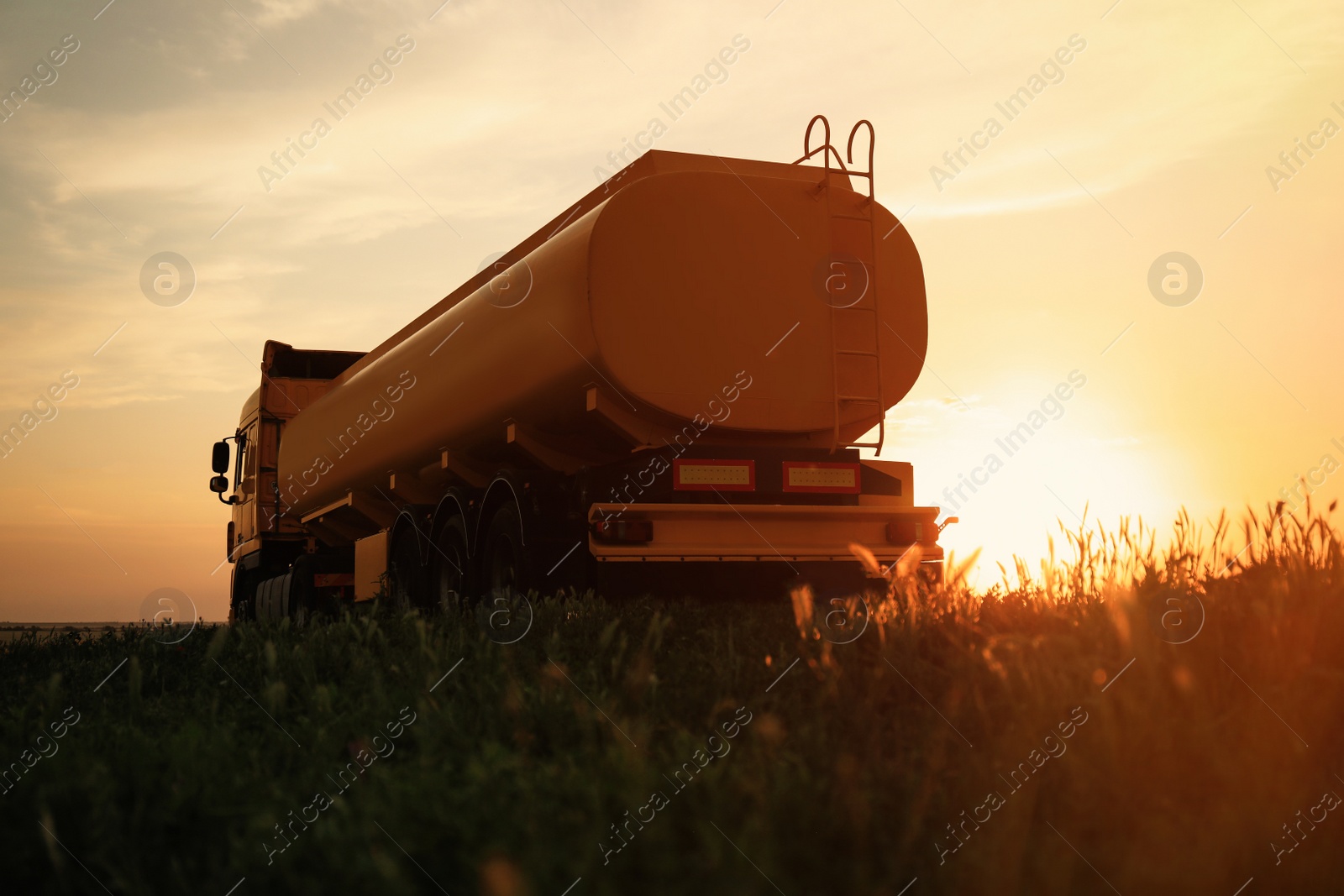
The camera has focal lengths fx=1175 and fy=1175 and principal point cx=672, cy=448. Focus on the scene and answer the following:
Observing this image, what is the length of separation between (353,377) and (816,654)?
11.0 meters

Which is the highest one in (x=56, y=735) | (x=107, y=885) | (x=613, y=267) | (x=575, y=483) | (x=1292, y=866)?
(x=613, y=267)

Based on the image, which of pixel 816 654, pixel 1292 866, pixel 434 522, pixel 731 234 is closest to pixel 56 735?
pixel 816 654

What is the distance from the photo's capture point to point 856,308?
9281mm

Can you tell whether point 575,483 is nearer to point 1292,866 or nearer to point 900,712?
point 900,712

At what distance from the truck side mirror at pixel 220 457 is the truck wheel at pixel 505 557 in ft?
35.3

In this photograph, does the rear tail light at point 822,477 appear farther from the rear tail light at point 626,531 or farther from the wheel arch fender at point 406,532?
the wheel arch fender at point 406,532

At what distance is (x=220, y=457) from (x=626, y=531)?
1292 cm

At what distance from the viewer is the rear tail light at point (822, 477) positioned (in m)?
8.99

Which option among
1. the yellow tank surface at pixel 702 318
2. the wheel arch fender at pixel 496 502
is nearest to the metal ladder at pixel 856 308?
the yellow tank surface at pixel 702 318

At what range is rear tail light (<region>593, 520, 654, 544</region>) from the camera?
8.52 m

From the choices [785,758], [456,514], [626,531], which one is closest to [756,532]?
[626,531]

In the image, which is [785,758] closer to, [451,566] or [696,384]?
[696,384]

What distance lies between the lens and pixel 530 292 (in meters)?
9.18

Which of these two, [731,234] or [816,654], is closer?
[816,654]
